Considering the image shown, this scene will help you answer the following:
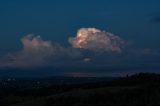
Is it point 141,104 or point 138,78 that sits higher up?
point 138,78

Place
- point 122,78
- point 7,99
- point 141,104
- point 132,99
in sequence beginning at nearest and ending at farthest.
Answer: point 141,104 < point 132,99 < point 7,99 < point 122,78

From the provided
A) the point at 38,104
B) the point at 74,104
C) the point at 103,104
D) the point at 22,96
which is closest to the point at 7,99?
the point at 22,96

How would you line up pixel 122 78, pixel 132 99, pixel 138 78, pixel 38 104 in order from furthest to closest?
pixel 122 78, pixel 138 78, pixel 38 104, pixel 132 99

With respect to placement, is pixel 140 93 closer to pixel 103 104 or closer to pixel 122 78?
pixel 103 104

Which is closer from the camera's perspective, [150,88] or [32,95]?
[150,88]

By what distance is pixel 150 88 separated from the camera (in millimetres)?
60688

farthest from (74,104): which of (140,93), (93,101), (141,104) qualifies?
(141,104)

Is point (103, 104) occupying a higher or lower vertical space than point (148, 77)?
lower

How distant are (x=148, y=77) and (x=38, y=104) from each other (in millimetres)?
27891

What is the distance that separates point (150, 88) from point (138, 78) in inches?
1092

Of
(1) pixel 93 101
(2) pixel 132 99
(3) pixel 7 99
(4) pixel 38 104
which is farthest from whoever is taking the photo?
(3) pixel 7 99

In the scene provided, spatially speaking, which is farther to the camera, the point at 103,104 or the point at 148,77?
the point at 148,77

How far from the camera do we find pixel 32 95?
8644 centimetres

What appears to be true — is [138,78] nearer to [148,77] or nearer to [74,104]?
[148,77]
